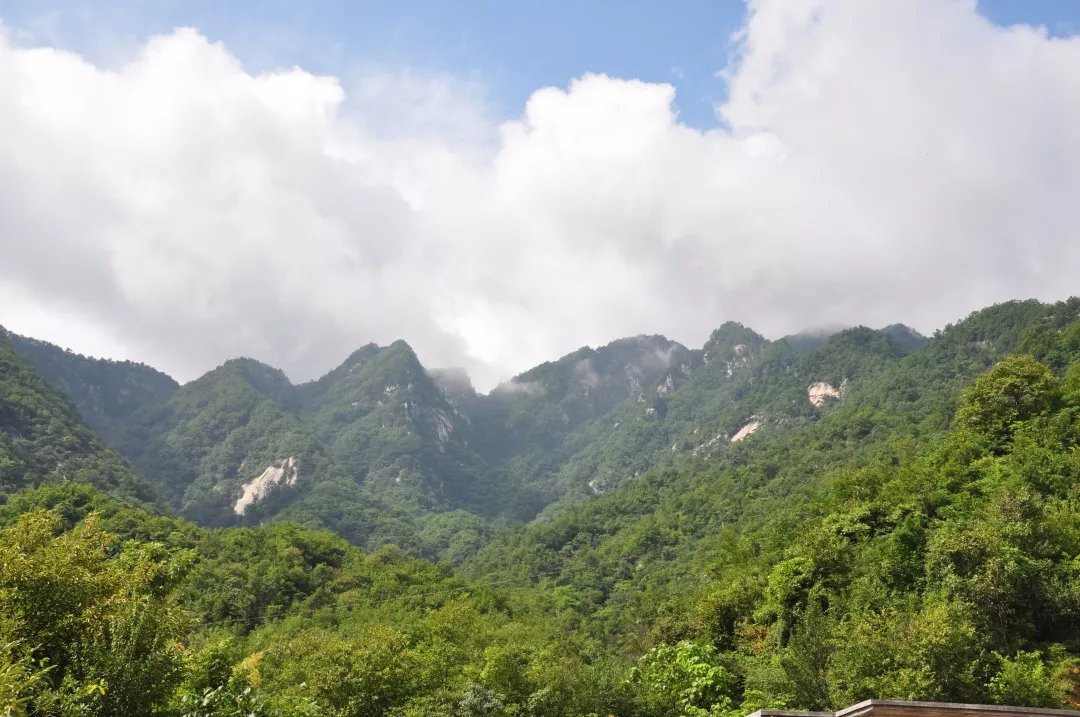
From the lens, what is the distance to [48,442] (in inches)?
3671

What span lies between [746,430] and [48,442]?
128 metres

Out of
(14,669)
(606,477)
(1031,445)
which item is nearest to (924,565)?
(1031,445)

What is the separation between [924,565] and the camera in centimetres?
2695

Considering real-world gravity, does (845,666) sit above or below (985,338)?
below

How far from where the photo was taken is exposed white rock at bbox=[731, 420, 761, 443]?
14545 cm

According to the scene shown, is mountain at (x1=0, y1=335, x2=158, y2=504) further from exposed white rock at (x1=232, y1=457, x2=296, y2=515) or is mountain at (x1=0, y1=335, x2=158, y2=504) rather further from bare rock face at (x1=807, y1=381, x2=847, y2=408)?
bare rock face at (x1=807, y1=381, x2=847, y2=408)

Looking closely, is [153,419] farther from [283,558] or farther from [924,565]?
[924,565]

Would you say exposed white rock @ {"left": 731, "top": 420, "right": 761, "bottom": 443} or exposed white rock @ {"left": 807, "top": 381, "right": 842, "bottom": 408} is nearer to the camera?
exposed white rock @ {"left": 807, "top": 381, "right": 842, "bottom": 408}

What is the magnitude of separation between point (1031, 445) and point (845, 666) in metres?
22.1

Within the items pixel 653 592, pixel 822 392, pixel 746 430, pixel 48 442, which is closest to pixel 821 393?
pixel 822 392

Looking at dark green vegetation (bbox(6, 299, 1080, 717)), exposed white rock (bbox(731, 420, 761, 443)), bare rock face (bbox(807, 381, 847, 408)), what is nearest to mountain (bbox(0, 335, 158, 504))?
dark green vegetation (bbox(6, 299, 1080, 717))

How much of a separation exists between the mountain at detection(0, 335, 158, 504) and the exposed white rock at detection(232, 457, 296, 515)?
53817 millimetres

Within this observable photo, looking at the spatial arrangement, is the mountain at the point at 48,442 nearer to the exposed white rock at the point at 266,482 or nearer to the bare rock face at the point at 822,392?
the exposed white rock at the point at 266,482

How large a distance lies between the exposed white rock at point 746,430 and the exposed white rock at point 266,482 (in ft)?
340
